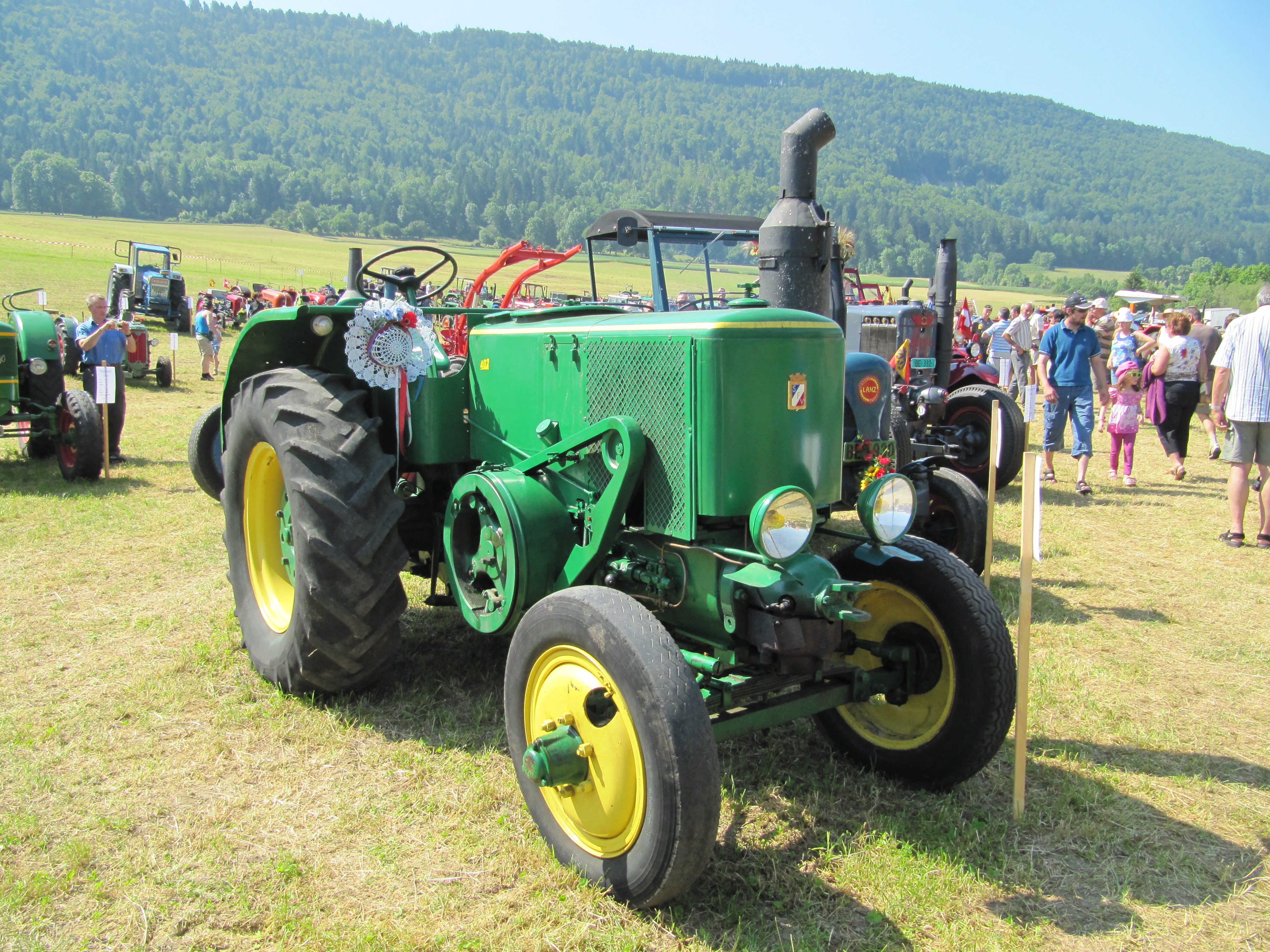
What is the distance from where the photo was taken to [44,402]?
829 centimetres

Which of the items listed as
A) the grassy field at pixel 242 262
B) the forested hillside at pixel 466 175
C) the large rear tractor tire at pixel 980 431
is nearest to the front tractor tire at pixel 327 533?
the grassy field at pixel 242 262

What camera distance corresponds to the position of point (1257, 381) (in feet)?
20.7

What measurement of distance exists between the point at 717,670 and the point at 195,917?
5.14ft

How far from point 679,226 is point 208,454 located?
3.75m

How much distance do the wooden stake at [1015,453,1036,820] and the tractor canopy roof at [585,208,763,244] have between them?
3.99 metres

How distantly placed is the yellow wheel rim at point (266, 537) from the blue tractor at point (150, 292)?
2345 cm

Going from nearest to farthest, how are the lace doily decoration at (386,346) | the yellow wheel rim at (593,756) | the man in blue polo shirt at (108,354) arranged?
the yellow wheel rim at (593,756) → the lace doily decoration at (386,346) → the man in blue polo shirt at (108,354)

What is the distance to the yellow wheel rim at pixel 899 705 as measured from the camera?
305cm

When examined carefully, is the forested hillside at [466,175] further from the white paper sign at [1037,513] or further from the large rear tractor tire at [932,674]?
the white paper sign at [1037,513]

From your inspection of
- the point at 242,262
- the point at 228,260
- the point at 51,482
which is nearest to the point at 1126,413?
the point at 51,482

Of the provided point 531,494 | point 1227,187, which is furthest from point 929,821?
point 1227,187

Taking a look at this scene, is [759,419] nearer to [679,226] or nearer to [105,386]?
[679,226]

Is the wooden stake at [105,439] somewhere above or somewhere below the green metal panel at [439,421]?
below

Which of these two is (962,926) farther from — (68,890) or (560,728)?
(68,890)
